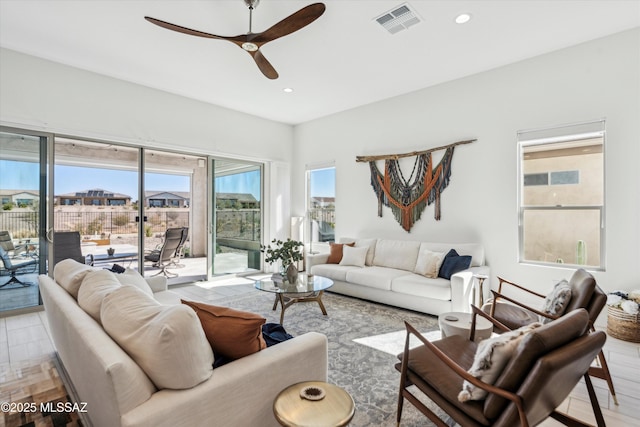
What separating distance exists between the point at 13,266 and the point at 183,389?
4219mm

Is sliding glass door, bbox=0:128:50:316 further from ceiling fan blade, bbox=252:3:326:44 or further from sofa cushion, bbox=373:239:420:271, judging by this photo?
sofa cushion, bbox=373:239:420:271

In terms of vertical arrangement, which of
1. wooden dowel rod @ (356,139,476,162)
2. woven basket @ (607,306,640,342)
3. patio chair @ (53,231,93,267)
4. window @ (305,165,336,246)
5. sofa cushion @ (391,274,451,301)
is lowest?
woven basket @ (607,306,640,342)

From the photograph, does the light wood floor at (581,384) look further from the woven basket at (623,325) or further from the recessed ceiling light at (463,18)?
the recessed ceiling light at (463,18)

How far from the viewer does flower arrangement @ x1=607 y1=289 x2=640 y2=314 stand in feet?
9.72

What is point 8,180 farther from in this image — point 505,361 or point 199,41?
point 505,361

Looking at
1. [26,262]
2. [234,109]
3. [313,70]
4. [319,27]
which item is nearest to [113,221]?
[26,262]

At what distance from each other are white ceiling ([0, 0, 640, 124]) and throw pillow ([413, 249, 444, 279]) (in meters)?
2.42

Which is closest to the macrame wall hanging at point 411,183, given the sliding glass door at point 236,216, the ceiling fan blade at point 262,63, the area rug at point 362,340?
the area rug at point 362,340

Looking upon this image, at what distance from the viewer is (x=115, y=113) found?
4.49 metres

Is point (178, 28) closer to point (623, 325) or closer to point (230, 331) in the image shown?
point (230, 331)

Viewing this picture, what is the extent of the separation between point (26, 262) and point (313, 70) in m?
4.41

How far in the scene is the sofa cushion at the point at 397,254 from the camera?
446 cm

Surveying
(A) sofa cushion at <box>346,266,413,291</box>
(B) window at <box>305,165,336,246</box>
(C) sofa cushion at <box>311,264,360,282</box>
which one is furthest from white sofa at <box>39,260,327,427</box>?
(B) window at <box>305,165,336,246</box>

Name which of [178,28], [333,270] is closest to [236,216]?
[333,270]
